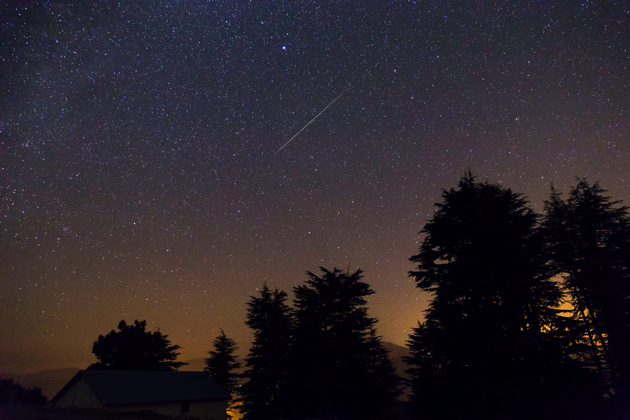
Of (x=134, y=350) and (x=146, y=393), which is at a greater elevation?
(x=134, y=350)

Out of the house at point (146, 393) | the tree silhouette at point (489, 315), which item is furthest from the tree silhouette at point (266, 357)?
the tree silhouette at point (489, 315)

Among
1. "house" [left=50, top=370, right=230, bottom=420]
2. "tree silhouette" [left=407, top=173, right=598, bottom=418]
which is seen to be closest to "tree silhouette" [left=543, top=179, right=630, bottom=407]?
"tree silhouette" [left=407, top=173, right=598, bottom=418]

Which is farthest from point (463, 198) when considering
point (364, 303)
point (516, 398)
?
point (364, 303)

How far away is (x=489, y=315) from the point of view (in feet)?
57.7

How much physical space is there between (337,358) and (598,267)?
19764 millimetres

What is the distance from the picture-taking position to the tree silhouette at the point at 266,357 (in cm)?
3756

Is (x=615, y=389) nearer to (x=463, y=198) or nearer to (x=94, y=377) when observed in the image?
(x=463, y=198)

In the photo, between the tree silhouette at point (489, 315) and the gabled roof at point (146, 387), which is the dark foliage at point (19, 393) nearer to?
the gabled roof at point (146, 387)

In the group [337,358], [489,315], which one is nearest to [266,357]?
[337,358]

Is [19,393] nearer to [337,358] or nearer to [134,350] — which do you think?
[134,350]

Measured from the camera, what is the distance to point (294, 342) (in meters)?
34.7

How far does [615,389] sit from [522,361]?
7.26 meters

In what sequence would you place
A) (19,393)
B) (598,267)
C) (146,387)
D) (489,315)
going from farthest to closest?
(19,393)
(146,387)
(598,267)
(489,315)

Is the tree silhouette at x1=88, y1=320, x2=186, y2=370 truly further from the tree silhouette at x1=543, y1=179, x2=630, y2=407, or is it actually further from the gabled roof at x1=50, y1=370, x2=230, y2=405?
the tree silhouette at x1=543, y1=179, x2=630, y2=407
